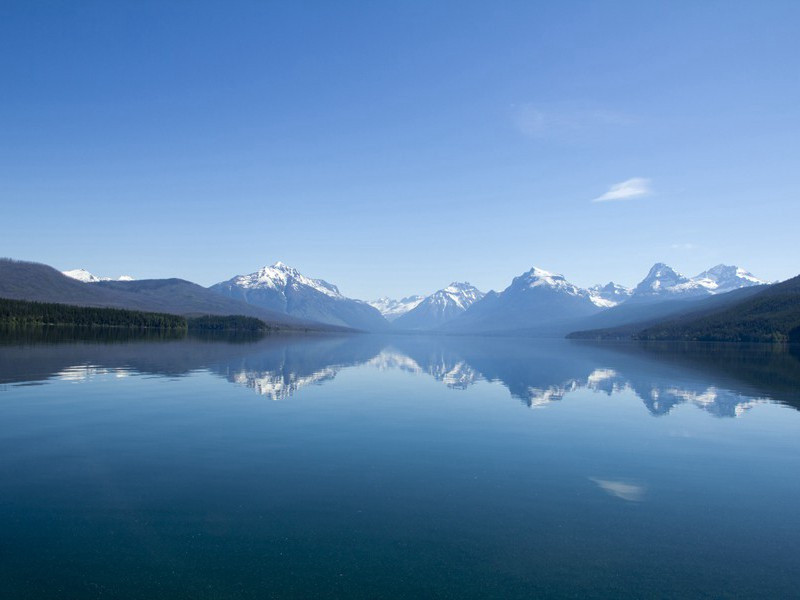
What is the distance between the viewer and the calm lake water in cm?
1433

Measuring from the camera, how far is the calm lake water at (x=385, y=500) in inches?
564

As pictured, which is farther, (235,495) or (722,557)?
(235,495)

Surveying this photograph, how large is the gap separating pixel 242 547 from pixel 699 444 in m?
28.7

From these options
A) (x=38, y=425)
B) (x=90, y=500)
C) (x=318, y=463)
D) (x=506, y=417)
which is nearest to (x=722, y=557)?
(x=318, y=463)

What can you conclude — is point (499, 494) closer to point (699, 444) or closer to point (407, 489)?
point (407, 489)

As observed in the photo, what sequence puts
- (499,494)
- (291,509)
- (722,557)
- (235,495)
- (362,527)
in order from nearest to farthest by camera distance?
(722,557), (362,527), (291,509), (235,495), (499,494)

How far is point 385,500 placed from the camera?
20.4m

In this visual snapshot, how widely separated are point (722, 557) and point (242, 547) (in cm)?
1448

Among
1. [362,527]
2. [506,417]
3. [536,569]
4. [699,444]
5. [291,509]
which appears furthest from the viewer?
[506,417]

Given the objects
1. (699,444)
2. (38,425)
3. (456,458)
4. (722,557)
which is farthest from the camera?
(699,444)

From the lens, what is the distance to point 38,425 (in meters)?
30.8

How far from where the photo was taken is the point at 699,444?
32.8 m

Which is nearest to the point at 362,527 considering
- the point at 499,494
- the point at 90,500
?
the point at 499,494

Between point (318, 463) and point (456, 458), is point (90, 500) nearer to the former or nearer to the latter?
point (318, 463)
